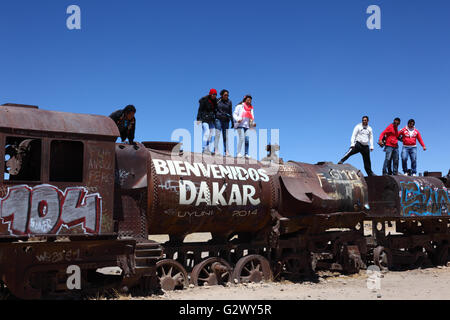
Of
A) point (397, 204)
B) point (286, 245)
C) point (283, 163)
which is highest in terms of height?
point (283, 163)

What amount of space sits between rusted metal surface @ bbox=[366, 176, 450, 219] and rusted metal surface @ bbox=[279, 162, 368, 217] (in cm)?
181

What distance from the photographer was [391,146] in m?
16.9

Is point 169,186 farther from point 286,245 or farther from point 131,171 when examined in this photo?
point 286,245

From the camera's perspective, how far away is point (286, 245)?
43.0ft

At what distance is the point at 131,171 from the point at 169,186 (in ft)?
3.52

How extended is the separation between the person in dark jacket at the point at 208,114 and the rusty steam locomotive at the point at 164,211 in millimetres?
959

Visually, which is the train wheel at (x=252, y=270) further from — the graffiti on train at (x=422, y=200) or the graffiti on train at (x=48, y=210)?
the graffiti on train at (x=422, y=200)

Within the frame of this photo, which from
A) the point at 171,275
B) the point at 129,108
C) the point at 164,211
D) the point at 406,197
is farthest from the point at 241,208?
the point at 406,197

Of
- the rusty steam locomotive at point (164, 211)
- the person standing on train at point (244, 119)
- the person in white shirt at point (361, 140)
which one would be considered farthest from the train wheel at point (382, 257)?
the person standing on train at point (244, 119)

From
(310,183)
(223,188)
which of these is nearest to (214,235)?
(223,188)

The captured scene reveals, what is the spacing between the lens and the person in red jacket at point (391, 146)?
55.4 feet

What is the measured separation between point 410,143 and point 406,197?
2.25m
